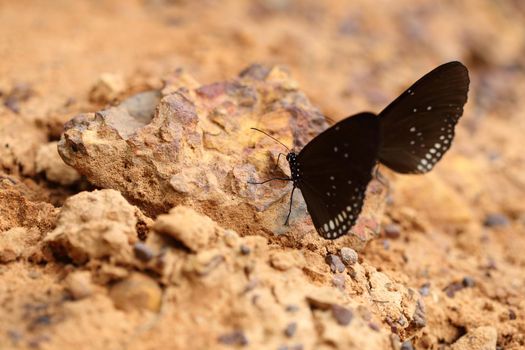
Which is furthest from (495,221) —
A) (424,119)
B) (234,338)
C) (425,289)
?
(234,338)

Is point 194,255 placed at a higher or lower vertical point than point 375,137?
lower

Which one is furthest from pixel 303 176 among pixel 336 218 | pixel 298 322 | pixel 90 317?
pixel 90 317

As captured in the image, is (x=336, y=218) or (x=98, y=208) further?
(x=336, y=218)

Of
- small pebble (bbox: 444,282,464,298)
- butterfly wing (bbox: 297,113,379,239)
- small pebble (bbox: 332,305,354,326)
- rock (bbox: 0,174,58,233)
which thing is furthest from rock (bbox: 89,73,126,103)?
small pebble (bbox: 444,282,464,298)

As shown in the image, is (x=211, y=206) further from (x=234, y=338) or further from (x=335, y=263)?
(x=234, y=338)

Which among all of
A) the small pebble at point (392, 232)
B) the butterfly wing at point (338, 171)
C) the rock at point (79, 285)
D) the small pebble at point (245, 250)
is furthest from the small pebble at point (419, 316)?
the rock at point (79, 285)

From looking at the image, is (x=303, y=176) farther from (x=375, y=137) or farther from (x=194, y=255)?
(x=194, y=255)

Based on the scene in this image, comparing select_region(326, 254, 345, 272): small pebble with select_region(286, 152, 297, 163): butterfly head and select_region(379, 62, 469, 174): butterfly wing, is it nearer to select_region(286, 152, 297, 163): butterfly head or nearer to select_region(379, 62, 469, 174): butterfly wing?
select_region(286, 152, 297, 163): butterfly head

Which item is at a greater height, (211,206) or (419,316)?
(419,316)
